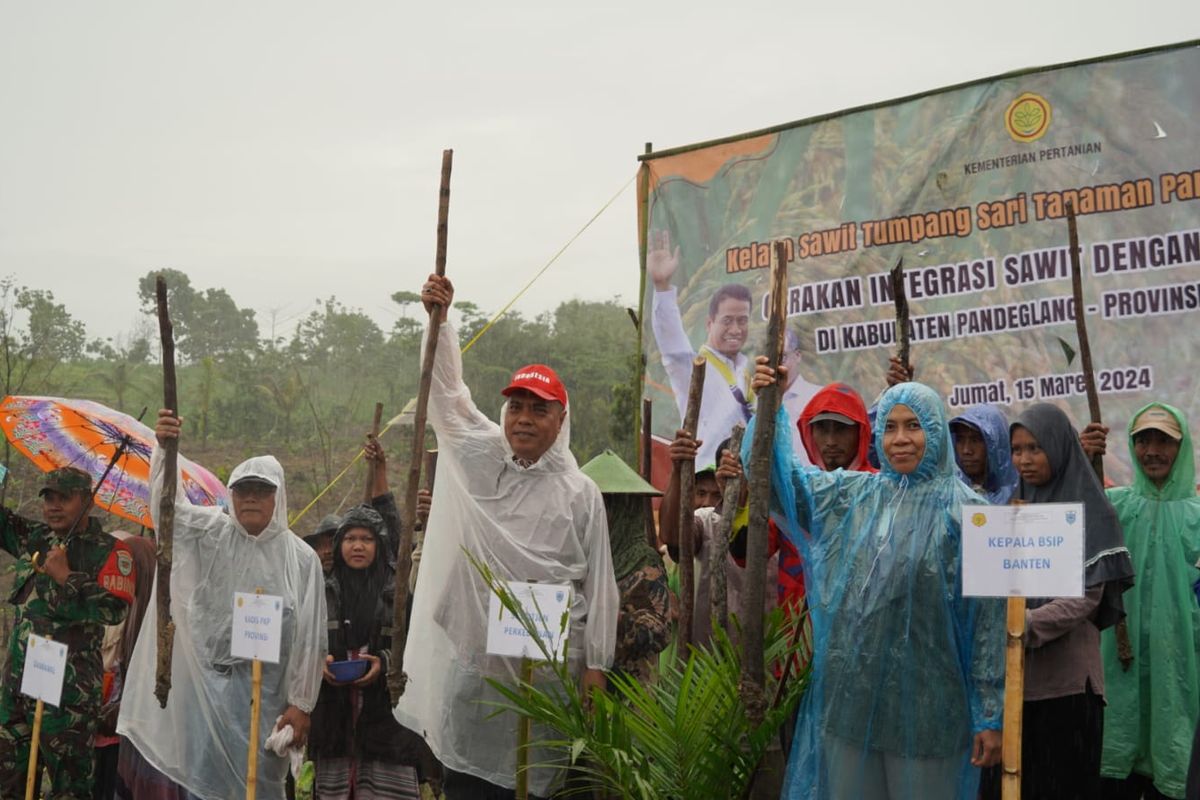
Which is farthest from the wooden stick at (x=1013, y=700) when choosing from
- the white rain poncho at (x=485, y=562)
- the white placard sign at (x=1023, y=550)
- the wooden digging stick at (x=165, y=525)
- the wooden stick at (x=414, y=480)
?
the wooden digging stick at (x=165, y=525)

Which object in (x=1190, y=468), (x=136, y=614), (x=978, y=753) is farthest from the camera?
(x=136, y=614)

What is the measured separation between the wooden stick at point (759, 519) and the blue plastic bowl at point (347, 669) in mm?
2640

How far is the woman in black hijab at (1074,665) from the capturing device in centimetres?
409

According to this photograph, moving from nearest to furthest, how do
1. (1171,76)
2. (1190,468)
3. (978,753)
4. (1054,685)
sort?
(978,753) → (1054,685) → (1190,468) → (1171,76)

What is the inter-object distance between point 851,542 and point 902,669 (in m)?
0.41

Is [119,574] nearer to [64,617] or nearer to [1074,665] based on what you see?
[64,617]

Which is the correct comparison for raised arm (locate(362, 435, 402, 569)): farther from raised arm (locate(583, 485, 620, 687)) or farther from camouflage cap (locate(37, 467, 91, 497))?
raised arm (locate(583, 485, 620, 687))

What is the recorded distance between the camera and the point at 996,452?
14.5ft

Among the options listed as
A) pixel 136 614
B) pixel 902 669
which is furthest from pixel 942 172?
pixel 136 614

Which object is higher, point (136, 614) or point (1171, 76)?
point (1171, 76)

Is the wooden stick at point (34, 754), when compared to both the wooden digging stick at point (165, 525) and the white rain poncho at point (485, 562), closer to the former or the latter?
the wooden digging stick at point (165, 525)

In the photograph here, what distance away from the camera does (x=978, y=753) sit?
11.3 ft

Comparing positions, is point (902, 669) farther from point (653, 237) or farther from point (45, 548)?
point (653, 237)

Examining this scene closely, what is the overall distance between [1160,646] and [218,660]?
381 centimetres
